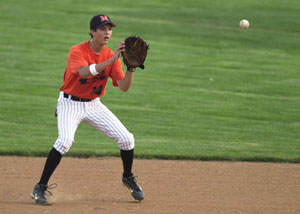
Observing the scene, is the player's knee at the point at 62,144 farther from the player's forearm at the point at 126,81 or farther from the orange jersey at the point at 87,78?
the player's forearm at the point at 126,81

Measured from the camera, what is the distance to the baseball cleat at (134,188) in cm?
710

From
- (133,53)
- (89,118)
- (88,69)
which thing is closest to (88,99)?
(89,118)

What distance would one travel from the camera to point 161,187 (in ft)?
25.6

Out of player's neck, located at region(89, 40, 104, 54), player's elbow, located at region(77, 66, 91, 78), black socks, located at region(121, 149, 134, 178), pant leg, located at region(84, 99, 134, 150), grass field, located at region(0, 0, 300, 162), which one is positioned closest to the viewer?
player's elbow, located at region(77, 66, 91, 78)

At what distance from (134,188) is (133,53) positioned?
159 cm

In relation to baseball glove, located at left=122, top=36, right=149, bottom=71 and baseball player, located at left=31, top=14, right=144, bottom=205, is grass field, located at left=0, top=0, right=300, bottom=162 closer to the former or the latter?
baseball player, located at left=31, top=14, right=144, bottom=205

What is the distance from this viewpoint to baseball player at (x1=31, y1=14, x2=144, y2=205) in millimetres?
6781

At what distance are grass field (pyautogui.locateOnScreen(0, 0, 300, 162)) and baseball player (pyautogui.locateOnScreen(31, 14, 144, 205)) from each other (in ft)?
8.17

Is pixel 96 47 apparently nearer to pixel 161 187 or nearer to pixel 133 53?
pixel 133 53

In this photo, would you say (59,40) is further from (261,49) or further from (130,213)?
(130,213)

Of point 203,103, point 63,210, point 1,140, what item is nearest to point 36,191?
point 63,210

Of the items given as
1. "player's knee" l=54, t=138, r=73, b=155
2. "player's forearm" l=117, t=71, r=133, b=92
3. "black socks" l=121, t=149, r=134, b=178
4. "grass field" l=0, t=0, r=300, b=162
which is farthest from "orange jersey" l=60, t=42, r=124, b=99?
"grass field" l=0, t=0, r=300, b=162

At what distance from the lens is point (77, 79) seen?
6.94 m

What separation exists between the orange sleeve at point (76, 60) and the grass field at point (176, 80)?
2957 millimetres
